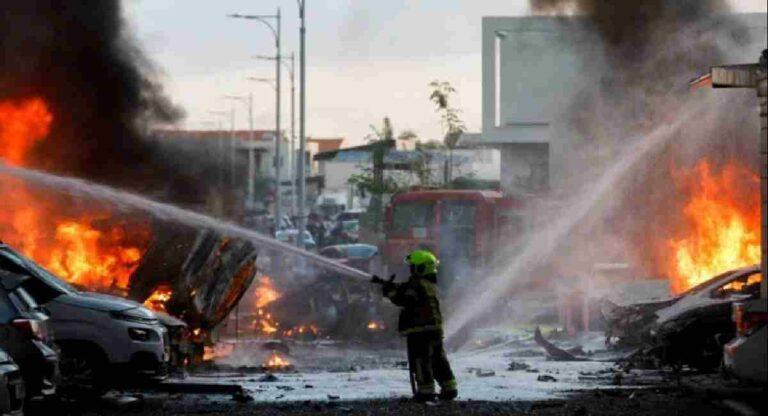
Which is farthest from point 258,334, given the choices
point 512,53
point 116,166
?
point 512,53

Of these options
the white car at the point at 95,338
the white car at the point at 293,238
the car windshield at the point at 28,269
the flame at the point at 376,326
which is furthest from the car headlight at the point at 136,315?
the white car at the point at 293,238

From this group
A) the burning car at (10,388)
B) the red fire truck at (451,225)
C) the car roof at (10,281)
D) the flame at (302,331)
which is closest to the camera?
the burning car at (10,388)

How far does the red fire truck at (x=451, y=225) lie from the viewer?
30969mm

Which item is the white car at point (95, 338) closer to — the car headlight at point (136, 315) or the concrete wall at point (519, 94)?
the car headlight at point (136, 315)

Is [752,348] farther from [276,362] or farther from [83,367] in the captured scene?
[276,362]

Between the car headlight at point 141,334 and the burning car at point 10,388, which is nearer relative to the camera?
the burning car at point 10,388

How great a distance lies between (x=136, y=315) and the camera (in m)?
15.5

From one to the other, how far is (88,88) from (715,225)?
11.0m

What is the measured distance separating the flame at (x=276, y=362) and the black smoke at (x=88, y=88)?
5648mm

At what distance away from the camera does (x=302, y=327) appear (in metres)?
26.0

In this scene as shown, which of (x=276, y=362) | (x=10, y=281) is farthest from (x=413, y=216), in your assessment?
(x=10, y=281)

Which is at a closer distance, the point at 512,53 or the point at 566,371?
the point at 566,371

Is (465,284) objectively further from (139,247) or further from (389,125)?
(389,125)

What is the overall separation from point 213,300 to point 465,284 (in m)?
10.0
